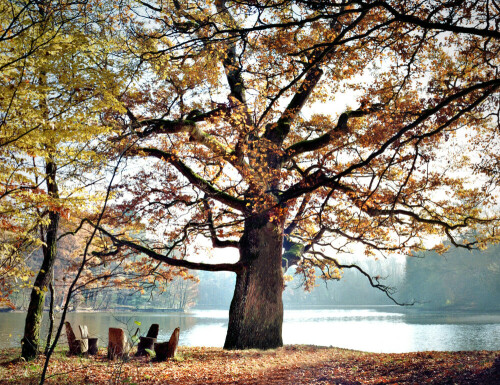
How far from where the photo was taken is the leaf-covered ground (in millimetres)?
5191

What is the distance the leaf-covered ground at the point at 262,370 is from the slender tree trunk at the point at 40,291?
15.2 inches

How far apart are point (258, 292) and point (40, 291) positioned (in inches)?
209

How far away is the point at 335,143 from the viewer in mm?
11141

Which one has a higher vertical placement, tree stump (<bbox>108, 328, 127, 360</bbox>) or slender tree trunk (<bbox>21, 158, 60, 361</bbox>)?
slender tree trunk (<bbox>21, 158, 60, 361</bbox>)

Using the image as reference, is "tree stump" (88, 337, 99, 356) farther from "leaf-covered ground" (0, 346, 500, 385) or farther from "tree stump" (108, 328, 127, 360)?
"tree stump" (108, 328, 127, 360)

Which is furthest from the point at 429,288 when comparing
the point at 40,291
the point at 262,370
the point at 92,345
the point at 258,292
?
the point at 40,291

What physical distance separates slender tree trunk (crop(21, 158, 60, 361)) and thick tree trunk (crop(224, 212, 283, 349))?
15.1 ft

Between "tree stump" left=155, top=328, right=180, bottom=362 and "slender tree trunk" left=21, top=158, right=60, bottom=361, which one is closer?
"tree stump" left=155, top=328, right=180, bottom=362

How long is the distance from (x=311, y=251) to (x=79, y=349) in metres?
9.13

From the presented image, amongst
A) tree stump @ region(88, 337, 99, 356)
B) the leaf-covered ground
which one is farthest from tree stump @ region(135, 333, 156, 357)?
tree stump @ region(88, 337, 99, 356)

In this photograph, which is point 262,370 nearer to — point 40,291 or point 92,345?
point 92,345

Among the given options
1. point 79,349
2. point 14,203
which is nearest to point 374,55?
point 14,203

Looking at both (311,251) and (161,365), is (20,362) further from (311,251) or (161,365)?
(311,251)

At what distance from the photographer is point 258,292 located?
969 centimetres
